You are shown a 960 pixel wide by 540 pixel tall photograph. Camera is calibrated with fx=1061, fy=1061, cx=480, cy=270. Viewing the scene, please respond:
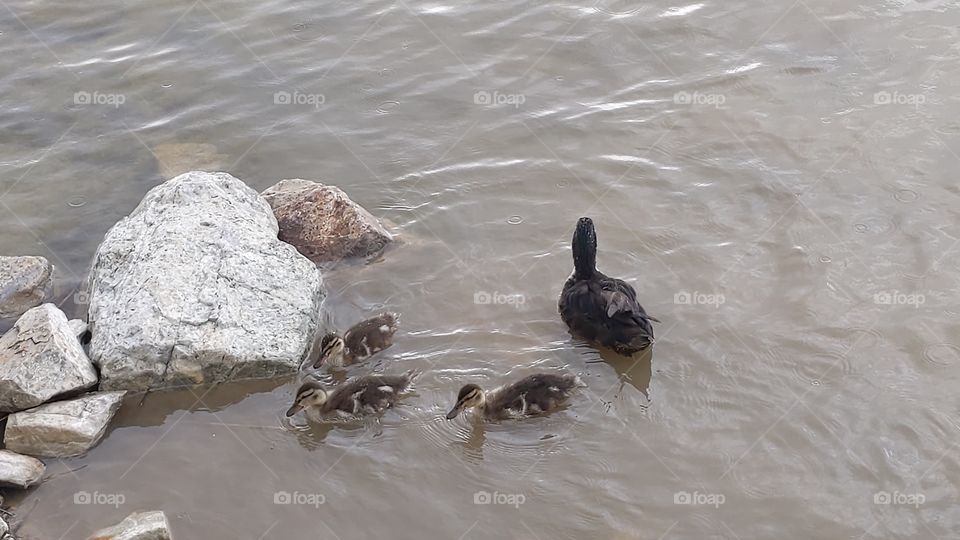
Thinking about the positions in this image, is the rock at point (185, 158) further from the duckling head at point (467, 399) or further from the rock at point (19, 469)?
the duckling head at point (467, 399)

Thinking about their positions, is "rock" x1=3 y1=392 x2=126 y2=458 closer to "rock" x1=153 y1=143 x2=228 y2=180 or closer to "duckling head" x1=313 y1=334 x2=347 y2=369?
"duckling head" x1=313 y1=334 x2=347 y2=369

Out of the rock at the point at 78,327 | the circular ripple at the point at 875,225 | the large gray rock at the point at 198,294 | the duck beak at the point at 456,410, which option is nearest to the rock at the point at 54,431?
the large gray rock at the point at 198,294

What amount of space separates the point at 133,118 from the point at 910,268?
28.0ft

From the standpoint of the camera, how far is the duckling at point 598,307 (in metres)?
8.17

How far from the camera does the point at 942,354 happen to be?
805 cm

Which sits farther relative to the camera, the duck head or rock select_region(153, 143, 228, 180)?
rock select_region(153, 143, 228, 180)

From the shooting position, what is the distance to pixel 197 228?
29.5 feet

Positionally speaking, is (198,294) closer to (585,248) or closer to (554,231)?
(585,248)

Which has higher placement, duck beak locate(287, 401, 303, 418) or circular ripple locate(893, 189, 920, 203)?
circular ripple locate(893, 189, 920, 203)

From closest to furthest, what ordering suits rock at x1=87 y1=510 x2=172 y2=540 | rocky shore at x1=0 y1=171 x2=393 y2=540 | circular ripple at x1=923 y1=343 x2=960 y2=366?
rock at x1=87 y1=510 x2=172 y2=540 → rocky shore at x1=0 y1=171 x2=393 y2=540 → circular ripple at x1=923 y1=343 x2=960 y2=366

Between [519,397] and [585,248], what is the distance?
1.58 m

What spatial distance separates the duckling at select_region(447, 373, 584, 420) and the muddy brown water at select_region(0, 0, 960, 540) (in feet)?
0.47

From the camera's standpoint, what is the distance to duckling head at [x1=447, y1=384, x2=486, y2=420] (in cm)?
777

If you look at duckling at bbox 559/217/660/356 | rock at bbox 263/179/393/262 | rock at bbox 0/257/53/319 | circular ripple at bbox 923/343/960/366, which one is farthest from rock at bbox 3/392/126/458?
circular ripple at bbox 923/343/960/366
